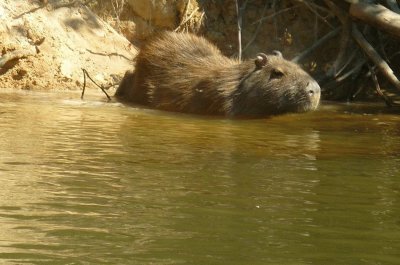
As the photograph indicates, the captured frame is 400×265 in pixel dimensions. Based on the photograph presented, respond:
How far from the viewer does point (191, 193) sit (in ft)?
15.6

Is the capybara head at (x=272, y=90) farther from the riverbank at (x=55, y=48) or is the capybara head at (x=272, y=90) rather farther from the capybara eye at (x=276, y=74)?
the riverbank at (x=55, y=48)

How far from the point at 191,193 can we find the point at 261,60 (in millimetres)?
5727

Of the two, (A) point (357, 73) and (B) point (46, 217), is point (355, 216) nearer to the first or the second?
(B) point (46, 217)

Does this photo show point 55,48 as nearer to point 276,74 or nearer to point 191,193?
point 276,74

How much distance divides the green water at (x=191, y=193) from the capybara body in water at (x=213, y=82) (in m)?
1.75

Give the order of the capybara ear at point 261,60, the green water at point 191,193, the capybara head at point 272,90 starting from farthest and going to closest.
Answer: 1. the capybara ear at point 261,60
2. the capybara head at point 272,90
3. the green water at point 191,193

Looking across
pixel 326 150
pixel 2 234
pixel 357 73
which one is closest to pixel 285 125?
pixel 326 150

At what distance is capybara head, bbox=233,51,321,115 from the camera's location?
10148 mm

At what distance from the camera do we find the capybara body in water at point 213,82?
400 inches

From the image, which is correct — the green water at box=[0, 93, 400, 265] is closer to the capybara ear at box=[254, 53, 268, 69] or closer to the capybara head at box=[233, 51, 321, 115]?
the capybara head at box=[233, 51, 321, 115]

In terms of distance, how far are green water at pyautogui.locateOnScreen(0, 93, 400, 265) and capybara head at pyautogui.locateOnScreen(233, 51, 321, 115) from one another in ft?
5.85

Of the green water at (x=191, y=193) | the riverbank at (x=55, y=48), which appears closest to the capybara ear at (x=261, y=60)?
the green water at (x=191, y=193)

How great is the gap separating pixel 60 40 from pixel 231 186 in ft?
23.5

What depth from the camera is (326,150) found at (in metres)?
6.95
